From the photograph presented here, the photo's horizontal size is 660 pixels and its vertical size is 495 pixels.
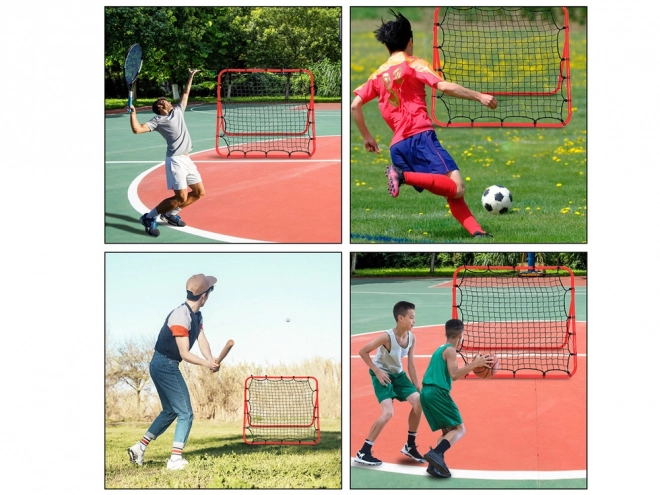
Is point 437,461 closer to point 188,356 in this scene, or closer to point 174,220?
point 188,356

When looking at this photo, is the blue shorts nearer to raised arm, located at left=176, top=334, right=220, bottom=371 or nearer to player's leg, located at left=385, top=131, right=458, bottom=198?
player's leg, located at left=385, top=131, right=458, bottom=198

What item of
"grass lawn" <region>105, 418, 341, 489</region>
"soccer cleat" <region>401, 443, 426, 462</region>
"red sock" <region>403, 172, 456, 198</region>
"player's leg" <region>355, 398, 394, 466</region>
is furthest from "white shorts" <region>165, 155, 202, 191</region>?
"soccer cleat" <region>401, 443, 426, 462</region>

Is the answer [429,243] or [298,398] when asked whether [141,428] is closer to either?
[298,398]

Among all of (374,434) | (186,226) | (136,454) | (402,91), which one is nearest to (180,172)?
(186,226)

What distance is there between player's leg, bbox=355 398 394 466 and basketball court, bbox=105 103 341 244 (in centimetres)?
186

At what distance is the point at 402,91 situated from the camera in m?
6.71

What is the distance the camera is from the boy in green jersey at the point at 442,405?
6270mm

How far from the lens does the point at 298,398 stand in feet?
26.3

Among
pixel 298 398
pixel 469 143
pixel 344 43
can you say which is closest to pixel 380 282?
pixel 469 143

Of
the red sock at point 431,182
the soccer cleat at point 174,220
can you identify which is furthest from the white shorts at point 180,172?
the red sock at point 431,182

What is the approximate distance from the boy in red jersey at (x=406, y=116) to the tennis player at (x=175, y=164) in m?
1.76

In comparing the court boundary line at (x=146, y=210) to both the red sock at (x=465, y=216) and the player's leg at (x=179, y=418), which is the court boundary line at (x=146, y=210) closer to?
the player's leg at (x=179, y=418)

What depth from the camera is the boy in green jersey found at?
627 centimetres

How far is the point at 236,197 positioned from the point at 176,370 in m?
2.74
